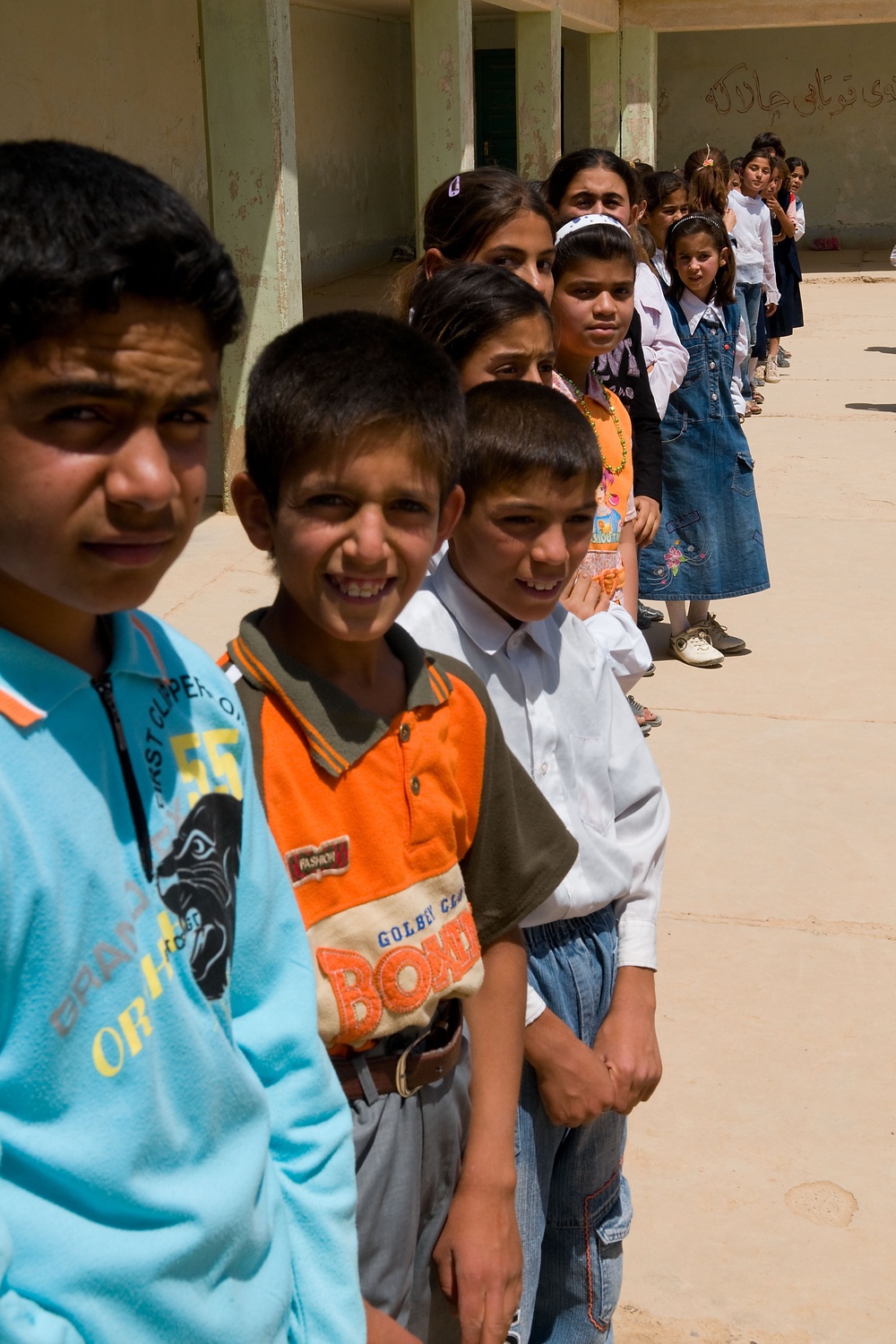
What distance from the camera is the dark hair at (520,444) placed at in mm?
1753

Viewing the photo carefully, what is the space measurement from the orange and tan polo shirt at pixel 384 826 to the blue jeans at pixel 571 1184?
0.31 meters

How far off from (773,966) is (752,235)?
741 cm

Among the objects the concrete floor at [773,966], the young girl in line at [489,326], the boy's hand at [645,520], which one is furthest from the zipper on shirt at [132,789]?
the boy's hand at [645,520]

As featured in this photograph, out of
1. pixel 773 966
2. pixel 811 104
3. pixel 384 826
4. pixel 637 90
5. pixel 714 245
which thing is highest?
pixel 811 104

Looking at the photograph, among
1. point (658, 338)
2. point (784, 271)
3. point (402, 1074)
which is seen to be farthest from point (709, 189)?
point (402, 1074)

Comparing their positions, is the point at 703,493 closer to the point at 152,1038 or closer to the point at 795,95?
the point at 152,1038

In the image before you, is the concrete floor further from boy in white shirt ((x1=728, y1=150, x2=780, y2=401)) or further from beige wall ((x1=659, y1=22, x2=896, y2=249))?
beige wall ((x1=659, y1=22, x2=896, y2=249))

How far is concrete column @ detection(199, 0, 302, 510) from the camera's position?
20.7ft

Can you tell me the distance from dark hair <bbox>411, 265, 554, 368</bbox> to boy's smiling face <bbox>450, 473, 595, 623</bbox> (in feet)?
1.76

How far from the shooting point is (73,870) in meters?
0.87

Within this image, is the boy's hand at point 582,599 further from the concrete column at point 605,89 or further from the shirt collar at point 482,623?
the concrete column at point 605,89

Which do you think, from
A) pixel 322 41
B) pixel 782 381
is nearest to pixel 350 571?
pixel 782 381

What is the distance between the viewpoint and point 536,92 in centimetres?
1265

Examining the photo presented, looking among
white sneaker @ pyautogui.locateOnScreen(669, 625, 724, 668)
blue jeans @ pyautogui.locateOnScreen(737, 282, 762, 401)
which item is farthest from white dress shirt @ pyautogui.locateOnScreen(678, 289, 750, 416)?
blue jeans @ pyautogui.locateOnScreen(737, 282, 762, 401)
